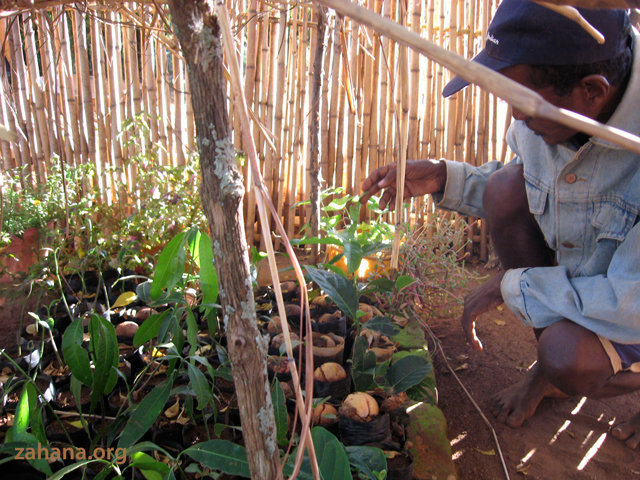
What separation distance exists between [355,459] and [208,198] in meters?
0.62

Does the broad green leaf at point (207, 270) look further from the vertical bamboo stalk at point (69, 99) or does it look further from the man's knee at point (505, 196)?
the vertical bamboo stalk at point (69, 99)

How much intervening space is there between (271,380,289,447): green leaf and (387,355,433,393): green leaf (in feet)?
0.99

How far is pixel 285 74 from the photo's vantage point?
278cm

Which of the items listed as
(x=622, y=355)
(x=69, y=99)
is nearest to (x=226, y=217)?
(x=622, y=355)

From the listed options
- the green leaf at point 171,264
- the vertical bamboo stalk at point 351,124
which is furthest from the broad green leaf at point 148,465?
the vertical bamboo stalk at point 351,124

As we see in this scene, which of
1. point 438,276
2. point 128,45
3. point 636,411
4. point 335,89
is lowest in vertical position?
point 636,411

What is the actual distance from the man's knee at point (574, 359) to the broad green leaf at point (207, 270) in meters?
0.90

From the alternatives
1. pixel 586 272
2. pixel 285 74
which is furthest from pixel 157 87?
pixel 586 272

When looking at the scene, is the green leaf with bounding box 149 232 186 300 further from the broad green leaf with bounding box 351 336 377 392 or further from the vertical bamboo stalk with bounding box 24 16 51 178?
the vertical bamboo stalk with bounding box 24 16 51 178

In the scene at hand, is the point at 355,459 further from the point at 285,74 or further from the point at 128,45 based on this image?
the point at 128,45

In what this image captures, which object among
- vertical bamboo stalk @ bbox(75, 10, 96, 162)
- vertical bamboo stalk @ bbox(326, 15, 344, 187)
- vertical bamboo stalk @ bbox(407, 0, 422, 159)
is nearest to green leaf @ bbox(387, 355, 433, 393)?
vertical bamboo stalk @ bbox(407, 0, 422, 159)

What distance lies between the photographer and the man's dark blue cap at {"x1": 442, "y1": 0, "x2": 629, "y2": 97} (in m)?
1.11

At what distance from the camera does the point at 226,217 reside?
1.91ft

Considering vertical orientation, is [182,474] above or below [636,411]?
above
